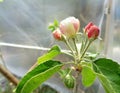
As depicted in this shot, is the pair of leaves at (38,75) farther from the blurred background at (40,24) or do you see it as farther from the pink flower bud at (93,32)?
the blurred background at (40,24)

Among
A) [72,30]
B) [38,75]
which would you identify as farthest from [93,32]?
[38,75]

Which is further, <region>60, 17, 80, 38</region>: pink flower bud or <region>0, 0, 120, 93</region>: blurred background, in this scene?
<region>0, 0, 120, 93</region>: blurred background

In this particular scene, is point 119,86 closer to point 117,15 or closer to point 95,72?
point 95,72

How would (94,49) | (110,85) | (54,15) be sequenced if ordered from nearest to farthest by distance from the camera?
(110,85)
(94,49)
(54,15)

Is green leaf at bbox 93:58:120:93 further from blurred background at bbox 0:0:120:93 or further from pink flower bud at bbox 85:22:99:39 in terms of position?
blurred background at bbox 0:0:120:93

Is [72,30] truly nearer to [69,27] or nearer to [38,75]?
[69,27]

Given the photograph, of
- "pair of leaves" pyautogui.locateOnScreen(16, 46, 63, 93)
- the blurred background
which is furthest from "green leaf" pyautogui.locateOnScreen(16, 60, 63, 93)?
the blurred background

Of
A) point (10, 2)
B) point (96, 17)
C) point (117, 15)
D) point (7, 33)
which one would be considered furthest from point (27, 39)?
point (117, 15)
